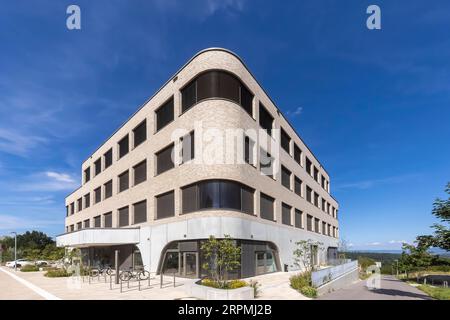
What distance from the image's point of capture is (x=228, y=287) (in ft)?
54.2

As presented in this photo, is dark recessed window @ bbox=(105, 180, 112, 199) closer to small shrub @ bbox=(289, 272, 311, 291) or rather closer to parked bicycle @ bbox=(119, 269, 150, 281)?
parked bicycle @ bbox=(119, 269, 150, 281)

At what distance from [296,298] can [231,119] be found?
13.1 m

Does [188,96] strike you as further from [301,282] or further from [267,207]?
[301,282]

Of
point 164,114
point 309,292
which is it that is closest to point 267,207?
point 164,114

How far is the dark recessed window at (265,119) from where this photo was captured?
103ft

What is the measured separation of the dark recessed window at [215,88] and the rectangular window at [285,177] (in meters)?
11.1

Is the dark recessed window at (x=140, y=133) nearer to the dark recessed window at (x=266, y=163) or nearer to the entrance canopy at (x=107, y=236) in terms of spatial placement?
the entrance canopy at (x=107, y=236)

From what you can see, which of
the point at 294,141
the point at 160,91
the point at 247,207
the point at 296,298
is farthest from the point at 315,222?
the point at 296,298

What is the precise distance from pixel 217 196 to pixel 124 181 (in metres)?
17.9

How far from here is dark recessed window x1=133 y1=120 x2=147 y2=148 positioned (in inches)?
1359

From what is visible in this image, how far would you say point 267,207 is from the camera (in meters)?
31.2
